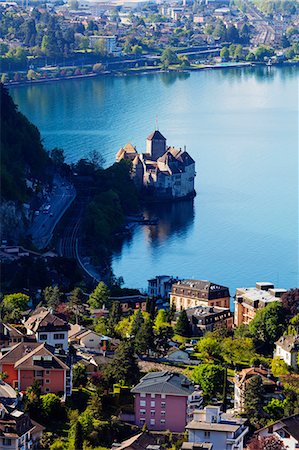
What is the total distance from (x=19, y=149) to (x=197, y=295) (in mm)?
5597

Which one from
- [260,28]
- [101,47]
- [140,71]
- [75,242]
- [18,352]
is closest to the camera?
[18,352]

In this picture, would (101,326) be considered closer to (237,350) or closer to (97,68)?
(237,350)

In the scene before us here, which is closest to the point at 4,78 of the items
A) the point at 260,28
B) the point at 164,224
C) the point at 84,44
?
the point at 84,44

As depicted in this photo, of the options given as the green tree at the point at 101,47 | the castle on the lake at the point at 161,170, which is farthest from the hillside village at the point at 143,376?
the green tree at the point at 101,47

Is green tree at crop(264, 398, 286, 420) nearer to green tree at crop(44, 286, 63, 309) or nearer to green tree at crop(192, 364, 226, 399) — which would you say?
green tree at crop(192, 364, 226, 399)

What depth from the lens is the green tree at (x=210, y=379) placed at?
9.48 metres

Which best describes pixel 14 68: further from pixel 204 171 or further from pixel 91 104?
pixel 204 171

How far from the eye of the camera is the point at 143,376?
9.56 metres

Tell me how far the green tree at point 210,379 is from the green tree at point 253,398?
0.30 meters

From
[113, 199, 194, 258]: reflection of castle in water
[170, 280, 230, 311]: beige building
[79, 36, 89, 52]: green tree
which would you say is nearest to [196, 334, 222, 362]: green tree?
[170, 280, 230, 311]: beige building

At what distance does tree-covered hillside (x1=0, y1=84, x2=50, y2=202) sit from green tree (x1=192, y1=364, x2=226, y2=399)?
7661mm

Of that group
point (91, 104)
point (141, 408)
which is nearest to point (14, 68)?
point (91, 104)

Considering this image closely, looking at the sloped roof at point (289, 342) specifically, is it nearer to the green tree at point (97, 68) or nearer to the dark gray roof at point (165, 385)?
the dark gray roof at point (165, 385)

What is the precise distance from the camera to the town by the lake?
346 inches
